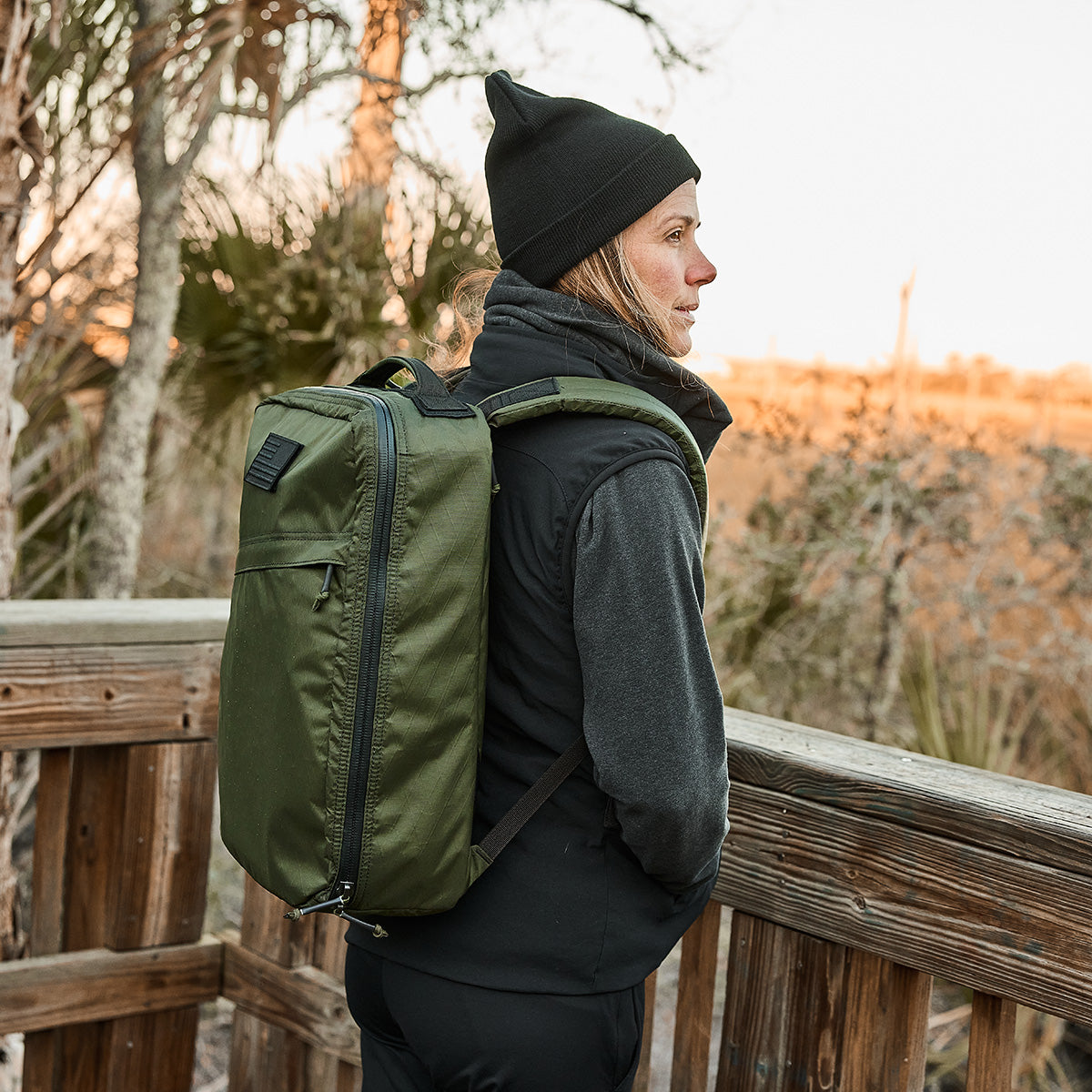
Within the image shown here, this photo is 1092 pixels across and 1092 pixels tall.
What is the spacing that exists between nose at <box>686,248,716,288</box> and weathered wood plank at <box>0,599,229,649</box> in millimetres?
945

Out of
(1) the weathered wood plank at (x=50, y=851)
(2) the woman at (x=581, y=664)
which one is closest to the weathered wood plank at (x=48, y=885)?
(1) the weathered wood plank at (x=50, y=851)

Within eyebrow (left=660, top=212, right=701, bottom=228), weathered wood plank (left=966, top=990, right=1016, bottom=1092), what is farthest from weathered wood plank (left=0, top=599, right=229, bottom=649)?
weathered wood plank (left=966, top=990, right=1016, bottom=1092)

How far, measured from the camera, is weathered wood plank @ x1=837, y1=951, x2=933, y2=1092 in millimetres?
1257

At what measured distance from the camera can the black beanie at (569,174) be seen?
49.8 inches

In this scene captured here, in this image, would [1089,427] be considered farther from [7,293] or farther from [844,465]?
[7,293]

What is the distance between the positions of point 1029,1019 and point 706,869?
338 cm

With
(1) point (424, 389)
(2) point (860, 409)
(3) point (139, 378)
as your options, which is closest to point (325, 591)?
(1) point (424, 389)

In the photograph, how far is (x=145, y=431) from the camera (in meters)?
3.58

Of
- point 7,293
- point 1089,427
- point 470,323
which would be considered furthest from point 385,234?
point 1089,427

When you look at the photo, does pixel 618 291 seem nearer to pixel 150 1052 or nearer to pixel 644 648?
pixel 644 648

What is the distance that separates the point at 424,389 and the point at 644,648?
0.34m

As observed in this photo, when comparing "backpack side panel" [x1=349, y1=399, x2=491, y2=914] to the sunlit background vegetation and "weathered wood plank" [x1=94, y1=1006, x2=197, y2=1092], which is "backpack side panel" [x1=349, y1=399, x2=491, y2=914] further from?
the sunlit background vegetation

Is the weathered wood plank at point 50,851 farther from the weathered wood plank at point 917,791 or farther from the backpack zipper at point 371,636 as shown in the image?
the weathered wood plank at point 917,791

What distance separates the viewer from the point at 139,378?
3562 mm
